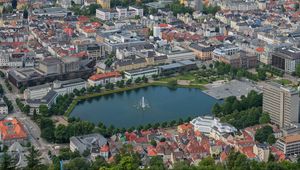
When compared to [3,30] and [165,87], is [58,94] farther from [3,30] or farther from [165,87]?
[3,30]

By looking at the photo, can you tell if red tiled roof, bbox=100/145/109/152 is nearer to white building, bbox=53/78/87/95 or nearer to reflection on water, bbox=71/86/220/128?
reflection on water, bbox=71/86/220/128

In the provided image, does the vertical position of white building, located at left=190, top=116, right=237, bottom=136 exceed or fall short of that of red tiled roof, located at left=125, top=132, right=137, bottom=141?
it exceeds it

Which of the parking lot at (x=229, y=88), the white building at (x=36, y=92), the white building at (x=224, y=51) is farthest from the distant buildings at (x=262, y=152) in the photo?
the white building at (x=224, y=51)

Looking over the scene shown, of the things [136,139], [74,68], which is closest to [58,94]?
[74,68]

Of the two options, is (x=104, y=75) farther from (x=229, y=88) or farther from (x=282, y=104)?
(x=282, y=104)

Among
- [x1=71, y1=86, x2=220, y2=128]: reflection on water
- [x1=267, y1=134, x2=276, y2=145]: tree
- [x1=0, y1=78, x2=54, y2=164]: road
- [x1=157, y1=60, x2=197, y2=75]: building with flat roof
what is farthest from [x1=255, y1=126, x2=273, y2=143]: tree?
[x1=157, y1=60, x2=197, y2=75]: building with flat roof

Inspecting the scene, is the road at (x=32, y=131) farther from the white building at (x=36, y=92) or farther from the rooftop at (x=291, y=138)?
the rooftop at (x=291, y=138)
